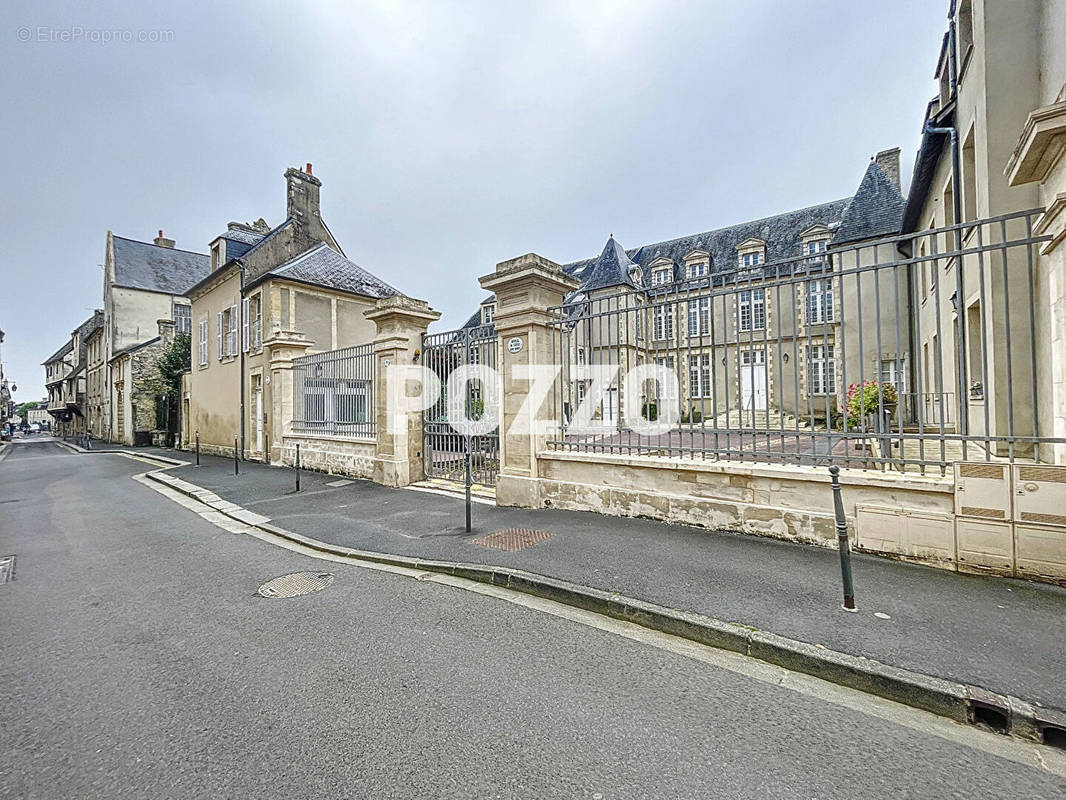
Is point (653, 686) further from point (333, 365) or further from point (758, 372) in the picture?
point (333, 365)

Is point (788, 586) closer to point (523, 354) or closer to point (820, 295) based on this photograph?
point (820, 295)

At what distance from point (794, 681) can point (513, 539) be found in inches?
124

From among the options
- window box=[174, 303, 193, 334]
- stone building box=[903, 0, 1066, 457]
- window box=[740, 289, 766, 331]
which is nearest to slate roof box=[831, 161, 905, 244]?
window box=[740, 289, 766, 331]

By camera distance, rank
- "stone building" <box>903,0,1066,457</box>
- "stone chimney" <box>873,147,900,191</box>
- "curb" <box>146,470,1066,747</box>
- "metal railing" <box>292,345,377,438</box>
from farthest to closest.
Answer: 1. "stone chimney" <box>873,147,900,191</box>
2. "metal railing" <box>292,345,377,438</box>
3. "stone building" <box>903,0,1066,457</box>
4. "curb" <box>146,470,1066,747</box>

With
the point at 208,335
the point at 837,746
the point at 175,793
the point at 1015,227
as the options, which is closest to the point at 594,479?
the point at 837,746

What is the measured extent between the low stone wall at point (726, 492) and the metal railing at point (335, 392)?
5149 mm

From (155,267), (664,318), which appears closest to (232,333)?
(664,318)

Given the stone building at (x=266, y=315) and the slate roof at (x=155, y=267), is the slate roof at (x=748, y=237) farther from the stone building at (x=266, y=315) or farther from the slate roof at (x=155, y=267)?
the slate roof at (x=155, y=267)

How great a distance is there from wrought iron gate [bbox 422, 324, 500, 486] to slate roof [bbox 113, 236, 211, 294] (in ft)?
112

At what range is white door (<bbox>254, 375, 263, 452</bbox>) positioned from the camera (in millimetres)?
15188

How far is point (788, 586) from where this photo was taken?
3771 mm

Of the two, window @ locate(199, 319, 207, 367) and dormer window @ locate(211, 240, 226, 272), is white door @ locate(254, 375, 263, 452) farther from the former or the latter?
dormer window @ locate(211, 240, 226, 272)

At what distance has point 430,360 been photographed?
916cm

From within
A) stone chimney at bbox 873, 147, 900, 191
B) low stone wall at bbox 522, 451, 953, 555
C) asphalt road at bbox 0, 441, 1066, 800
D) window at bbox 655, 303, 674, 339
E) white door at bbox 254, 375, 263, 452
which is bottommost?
asphalt road at bbox 0, 441, 1066, 800
